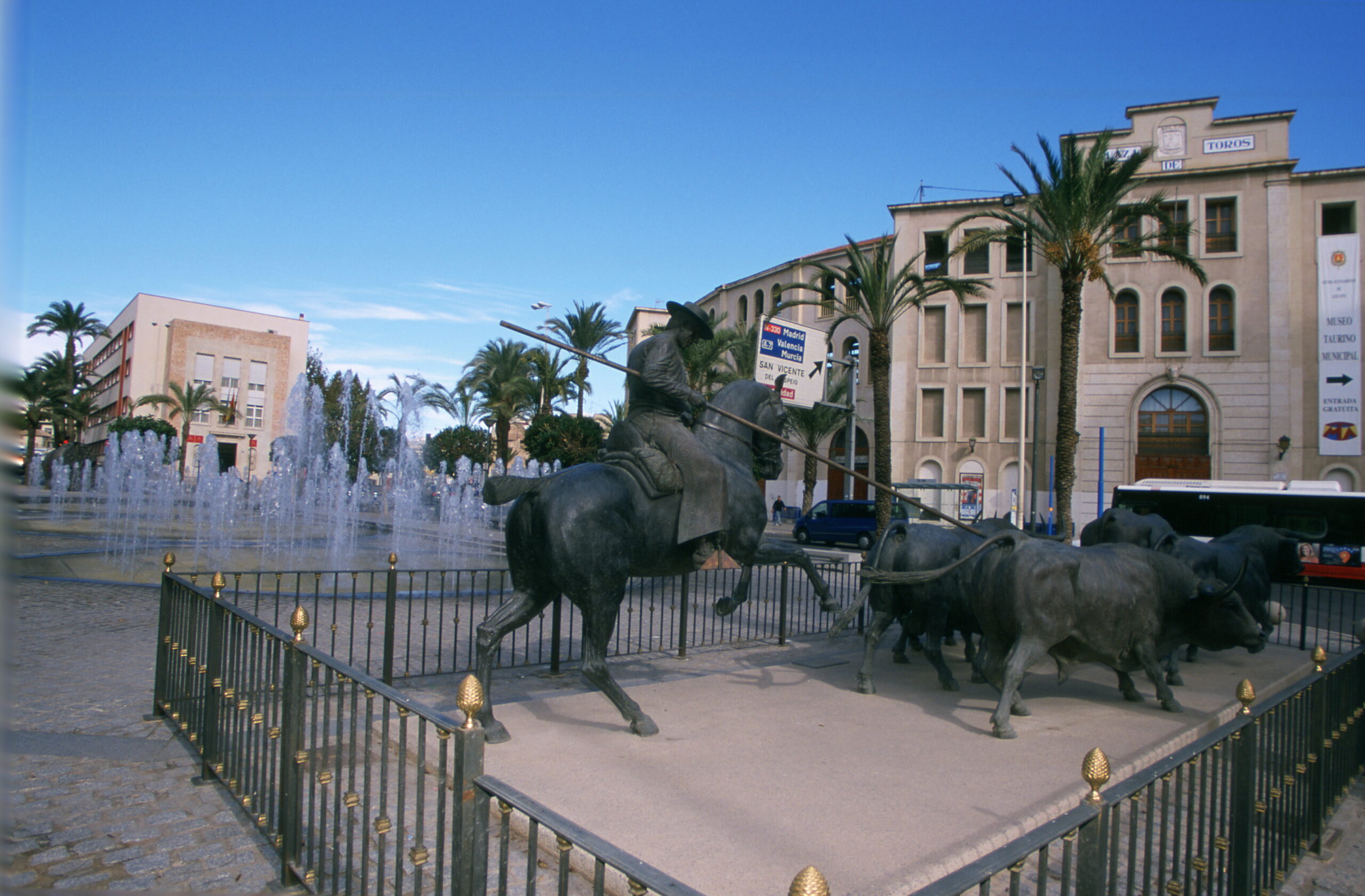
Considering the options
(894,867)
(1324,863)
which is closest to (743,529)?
(894,867)

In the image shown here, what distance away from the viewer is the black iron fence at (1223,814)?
2.55m

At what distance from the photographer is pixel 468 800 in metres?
2.78

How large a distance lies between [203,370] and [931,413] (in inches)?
2089

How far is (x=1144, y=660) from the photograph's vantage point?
6688 mm

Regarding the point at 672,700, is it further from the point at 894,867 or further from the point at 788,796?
the point at 894,867

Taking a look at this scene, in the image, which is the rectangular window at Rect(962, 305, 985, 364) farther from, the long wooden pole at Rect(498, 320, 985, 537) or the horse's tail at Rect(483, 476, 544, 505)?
the horse's tail at Rect(483, 476, 544, 505)

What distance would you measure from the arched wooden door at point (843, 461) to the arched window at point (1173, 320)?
530 inches

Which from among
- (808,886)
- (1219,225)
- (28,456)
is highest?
(1219,225)

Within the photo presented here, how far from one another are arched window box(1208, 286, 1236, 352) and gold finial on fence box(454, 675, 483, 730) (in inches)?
1486

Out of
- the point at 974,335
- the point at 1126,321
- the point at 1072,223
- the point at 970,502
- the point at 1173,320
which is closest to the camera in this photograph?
the point at 1072,223

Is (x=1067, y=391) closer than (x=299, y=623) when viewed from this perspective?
No

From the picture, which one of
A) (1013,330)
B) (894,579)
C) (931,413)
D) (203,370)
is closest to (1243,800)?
(894,579)

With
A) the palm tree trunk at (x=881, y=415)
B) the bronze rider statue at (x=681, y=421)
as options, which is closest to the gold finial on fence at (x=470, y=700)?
the bronze rider statue at (x=681, y=421)

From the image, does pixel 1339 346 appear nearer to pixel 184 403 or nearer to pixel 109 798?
pixel 109 798
